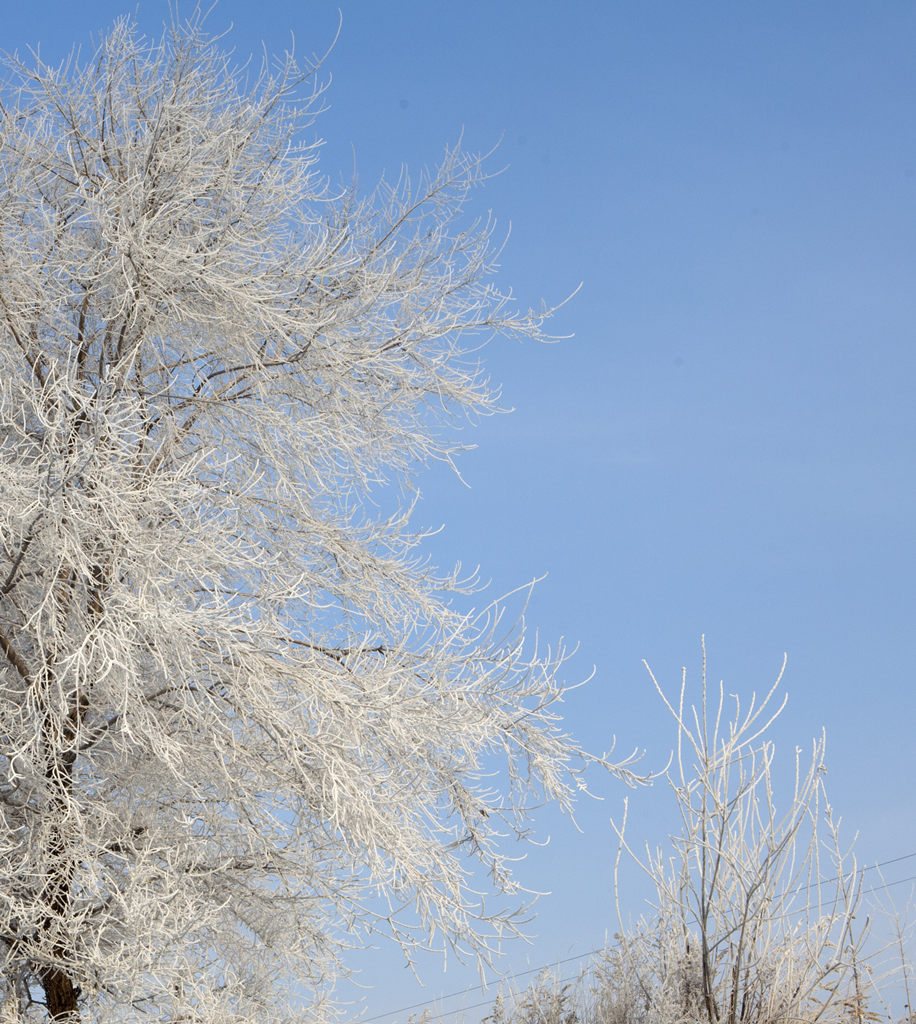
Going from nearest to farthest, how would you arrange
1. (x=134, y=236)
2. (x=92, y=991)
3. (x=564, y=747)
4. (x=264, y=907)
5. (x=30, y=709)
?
1. (x=30, y=709)
2. (x=92, y=991)
3. (x=134, y=236)
4. (x=264, y=907)
5. (x=564, y=747)

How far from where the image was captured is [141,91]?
7.00m

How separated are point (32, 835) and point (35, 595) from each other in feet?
4.36

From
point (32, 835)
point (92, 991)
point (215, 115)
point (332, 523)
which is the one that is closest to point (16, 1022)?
point (92, 991)

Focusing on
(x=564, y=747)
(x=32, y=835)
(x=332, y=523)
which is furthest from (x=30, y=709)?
(x=564, y=747)

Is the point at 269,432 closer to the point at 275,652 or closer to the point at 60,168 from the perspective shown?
the point at 275,652

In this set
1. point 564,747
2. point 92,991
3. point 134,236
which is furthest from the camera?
point 564,747

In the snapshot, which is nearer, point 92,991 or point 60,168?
point 92,991

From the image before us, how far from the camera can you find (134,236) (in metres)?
6.08

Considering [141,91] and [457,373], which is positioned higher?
[141,91]

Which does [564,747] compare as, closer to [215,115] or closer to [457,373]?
[457,373]

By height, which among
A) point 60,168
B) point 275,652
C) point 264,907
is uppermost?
point 60,168

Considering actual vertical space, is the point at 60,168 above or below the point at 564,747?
above

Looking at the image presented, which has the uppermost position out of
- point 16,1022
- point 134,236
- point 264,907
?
point 134,236

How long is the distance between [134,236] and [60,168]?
1.36 metres
